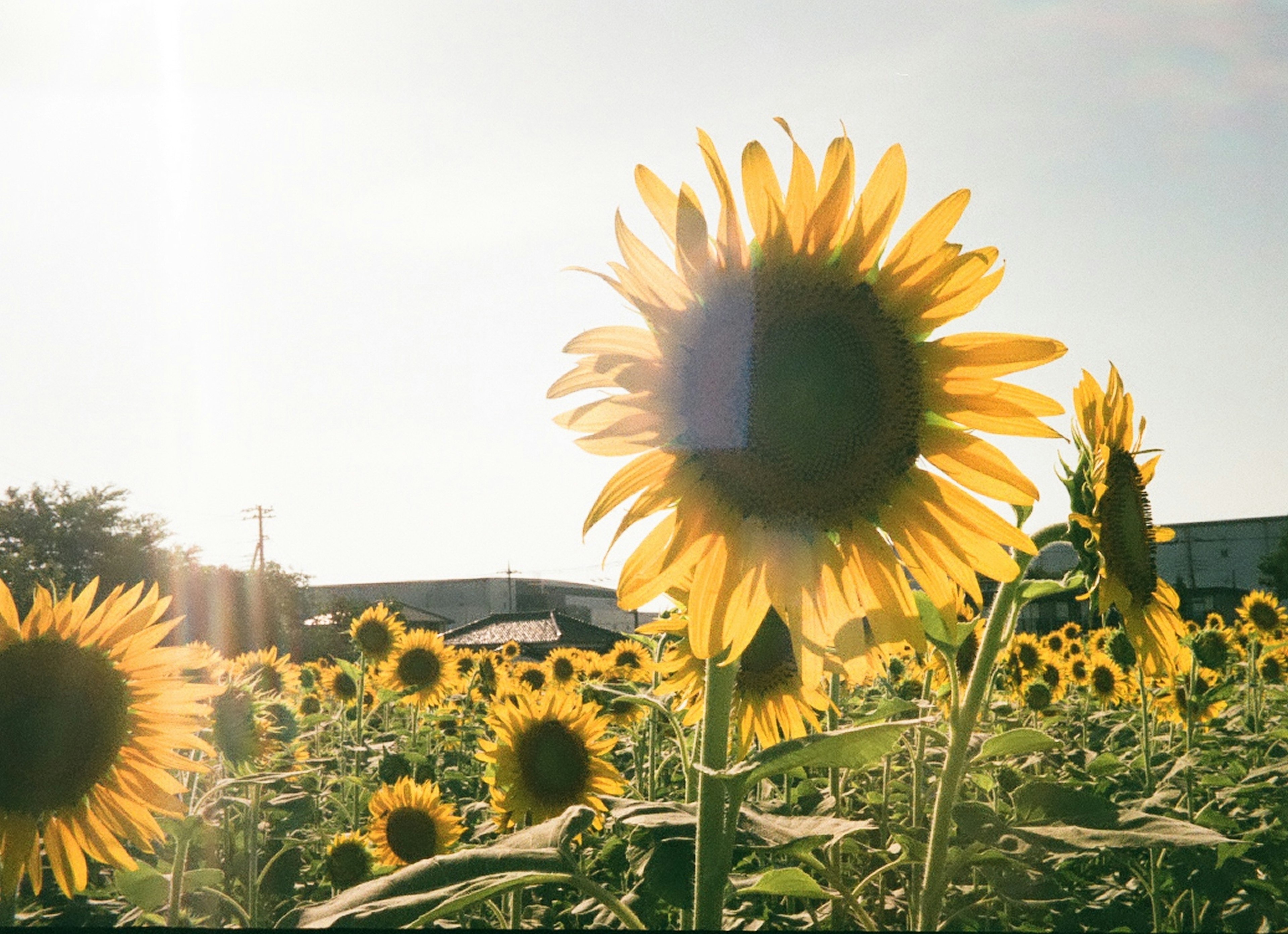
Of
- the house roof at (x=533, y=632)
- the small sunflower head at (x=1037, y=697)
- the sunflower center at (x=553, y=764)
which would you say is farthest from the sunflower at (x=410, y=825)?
the house roof at (x=533, y=632)

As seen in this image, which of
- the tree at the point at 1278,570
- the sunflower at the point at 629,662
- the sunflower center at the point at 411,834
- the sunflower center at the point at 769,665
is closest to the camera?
the sunflower center at the point at 769,665

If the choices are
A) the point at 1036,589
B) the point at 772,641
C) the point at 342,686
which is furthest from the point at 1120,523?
the point at 342,686

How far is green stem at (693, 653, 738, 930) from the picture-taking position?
1.18 meters

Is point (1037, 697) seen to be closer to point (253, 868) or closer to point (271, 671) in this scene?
point (253, 868)

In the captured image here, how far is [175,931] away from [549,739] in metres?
2.52

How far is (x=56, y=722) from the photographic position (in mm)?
2014

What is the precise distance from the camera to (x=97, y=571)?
129 ft

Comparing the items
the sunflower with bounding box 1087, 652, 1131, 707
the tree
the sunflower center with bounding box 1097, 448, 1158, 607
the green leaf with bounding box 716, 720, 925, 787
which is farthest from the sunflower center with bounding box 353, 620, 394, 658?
the tree

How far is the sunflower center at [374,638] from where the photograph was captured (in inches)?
285

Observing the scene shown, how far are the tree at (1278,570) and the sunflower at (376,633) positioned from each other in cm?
3314

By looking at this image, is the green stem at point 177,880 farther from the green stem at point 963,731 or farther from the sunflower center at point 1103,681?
the sunflower center at point 1103,681

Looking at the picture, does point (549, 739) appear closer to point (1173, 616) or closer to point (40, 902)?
point (40, 902)

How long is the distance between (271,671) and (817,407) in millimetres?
5647

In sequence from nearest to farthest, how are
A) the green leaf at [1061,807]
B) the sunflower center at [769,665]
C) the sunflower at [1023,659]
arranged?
the green leaf at [1061,807] < the sunflower center at [769,665] < the sunflower at [1023,659]
